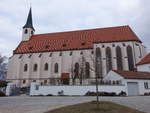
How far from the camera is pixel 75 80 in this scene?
4069 cm

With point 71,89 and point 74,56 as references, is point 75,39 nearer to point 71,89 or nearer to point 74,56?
point 74,56

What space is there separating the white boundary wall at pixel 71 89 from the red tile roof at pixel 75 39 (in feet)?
57.7

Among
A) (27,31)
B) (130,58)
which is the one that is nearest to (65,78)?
(130,58)

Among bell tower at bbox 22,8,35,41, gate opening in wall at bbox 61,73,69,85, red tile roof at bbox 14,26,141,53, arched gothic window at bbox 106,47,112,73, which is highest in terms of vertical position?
bell tower at bbox 22,8,35,41

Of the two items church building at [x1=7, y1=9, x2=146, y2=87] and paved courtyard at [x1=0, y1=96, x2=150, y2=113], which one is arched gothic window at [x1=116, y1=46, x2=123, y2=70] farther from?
paved courtyard at [x1=0, y1=96, x2=150, y2=113]

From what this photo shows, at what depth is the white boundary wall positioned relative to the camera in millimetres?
27828

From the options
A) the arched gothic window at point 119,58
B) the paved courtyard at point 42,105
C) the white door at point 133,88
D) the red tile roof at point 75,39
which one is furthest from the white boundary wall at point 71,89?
the red tile roof at point 75,39

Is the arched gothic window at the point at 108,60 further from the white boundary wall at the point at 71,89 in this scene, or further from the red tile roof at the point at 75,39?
the white boundary wall at the point at 71,89

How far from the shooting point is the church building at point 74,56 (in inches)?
1601

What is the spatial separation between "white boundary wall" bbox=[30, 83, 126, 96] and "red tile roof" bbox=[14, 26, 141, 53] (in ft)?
57.7

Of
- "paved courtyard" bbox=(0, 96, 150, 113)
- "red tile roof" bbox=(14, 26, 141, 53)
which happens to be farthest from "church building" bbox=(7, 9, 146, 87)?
"paved courtyard" bbox=(0, 96, 150, 113)

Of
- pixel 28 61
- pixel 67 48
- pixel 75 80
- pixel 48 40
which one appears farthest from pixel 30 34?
pixel 75 80

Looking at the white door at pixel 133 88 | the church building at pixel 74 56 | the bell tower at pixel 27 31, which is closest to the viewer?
the white door at pixel 133 88

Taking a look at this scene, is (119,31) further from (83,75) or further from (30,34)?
(30,34)
